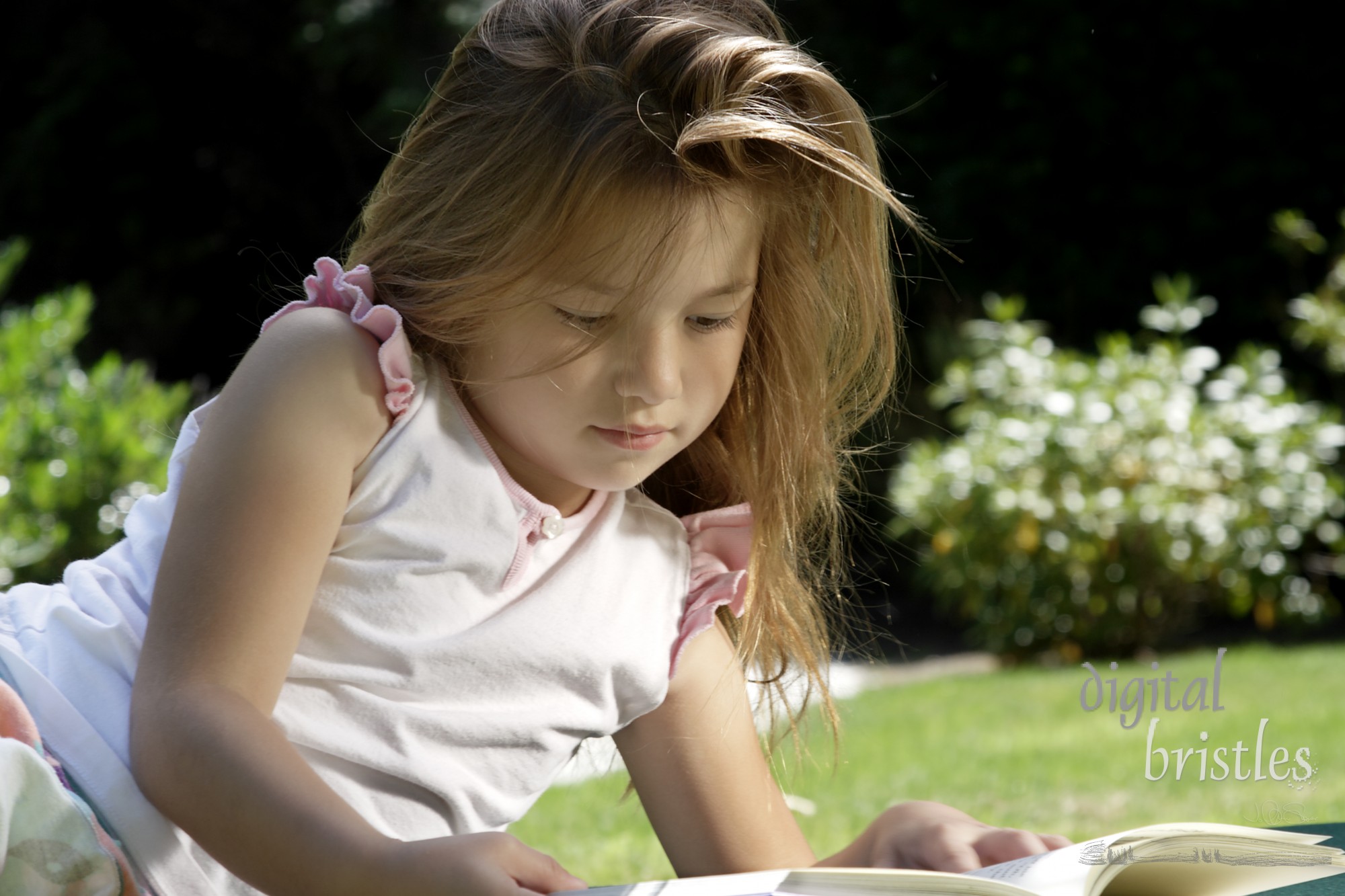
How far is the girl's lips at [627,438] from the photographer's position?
133 centimetres

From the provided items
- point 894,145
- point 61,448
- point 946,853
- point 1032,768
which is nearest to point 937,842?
point 946,853

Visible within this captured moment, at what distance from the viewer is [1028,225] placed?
704 cm

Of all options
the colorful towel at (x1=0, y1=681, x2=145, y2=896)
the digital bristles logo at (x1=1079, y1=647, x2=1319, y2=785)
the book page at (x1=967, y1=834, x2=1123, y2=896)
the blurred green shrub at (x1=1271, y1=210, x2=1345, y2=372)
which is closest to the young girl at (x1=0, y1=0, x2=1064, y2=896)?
the colorful towel at (x1=0, y1=681, x2=145, y2=896)

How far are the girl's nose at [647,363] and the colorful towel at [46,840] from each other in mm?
578

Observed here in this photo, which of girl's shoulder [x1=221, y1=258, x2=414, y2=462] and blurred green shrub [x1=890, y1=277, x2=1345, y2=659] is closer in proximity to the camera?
girl's shoulder [x1=221, y1=258, x2=414, y2=462]

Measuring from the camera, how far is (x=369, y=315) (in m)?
1.28

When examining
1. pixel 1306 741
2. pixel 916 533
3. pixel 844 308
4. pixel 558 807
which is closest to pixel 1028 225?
pixel 916 533

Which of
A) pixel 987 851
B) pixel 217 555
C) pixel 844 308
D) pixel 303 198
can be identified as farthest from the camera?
pixel 303 198

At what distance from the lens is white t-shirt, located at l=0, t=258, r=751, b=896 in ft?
4.09

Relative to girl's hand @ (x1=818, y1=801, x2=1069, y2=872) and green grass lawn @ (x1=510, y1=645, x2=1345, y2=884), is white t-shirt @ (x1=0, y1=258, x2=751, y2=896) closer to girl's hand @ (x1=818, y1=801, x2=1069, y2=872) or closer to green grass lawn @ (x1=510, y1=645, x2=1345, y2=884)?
girl's hand @ (x1=818, y1=801, x2=1069, y2=872)

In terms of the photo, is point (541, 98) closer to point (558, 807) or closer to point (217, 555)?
point (217, 555)

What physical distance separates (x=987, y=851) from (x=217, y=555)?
0.81m

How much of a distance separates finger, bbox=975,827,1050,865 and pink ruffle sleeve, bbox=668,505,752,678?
37 centimetres

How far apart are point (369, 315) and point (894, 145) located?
4844 mm
